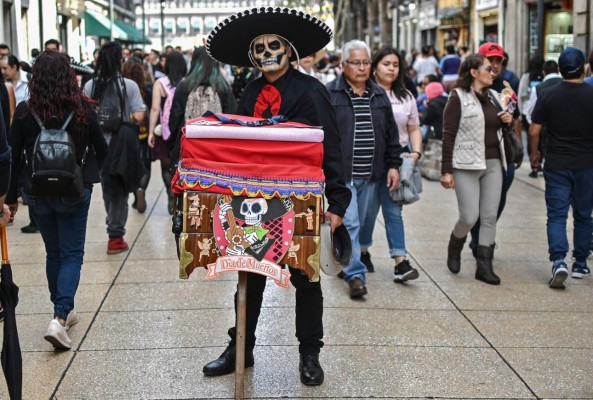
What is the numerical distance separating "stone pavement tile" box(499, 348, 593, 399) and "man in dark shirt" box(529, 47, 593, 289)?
1808 mm

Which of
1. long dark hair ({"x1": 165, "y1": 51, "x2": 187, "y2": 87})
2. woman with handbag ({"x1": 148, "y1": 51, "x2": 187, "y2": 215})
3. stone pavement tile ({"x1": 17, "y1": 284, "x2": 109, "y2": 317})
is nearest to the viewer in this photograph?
stone pavement tile ({"x1": 17, "y1": 284, "x2": 109, "y2": 317})

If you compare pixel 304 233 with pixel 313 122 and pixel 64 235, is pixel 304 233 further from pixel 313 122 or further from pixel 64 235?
pixel 64 235

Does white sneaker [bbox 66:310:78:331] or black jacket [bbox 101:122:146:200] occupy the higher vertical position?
black jacket [bbox 101:122:146:200]

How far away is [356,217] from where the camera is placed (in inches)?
289

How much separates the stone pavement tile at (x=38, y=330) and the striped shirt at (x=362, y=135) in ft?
7.08

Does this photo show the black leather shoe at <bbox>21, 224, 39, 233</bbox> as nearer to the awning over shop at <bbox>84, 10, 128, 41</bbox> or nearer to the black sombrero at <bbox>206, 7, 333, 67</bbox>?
the black sombrero at <bbox>206, 7, 333, 67</bbox>

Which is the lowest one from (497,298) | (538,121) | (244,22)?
(497,298)

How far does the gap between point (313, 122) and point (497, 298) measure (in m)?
2.87

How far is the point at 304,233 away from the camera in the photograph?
15.1 ft

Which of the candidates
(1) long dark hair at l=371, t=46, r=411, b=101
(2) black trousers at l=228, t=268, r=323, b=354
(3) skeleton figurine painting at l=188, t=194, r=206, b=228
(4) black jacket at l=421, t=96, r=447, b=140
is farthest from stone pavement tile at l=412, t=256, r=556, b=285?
(4) black jacket at l=421, t=96, r=447, b=140

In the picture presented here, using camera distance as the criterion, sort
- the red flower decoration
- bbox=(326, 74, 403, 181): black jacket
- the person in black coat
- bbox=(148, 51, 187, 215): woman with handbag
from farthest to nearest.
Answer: bbox=(148, 51, 187, 215): woman with handbag, the person in black coat, bbox=(326, 74, 403, 181): black jacket, the red flower decoration

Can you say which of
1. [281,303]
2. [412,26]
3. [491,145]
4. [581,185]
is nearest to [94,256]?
[281,303]

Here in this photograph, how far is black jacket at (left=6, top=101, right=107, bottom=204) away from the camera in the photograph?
5977 millimetres

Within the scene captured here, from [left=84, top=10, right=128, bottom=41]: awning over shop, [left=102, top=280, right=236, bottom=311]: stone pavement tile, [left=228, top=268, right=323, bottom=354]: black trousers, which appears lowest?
[left=102, top=280, right=236, bottom=311]: stone pavement tile
